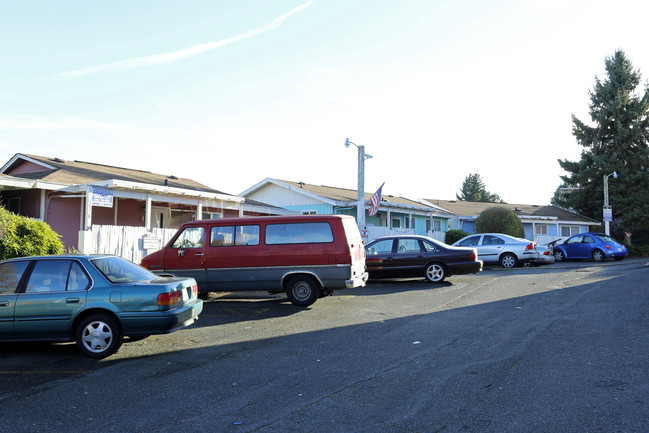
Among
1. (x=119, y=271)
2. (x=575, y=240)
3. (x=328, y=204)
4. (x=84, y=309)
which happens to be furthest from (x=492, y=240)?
(x=84, y=309)

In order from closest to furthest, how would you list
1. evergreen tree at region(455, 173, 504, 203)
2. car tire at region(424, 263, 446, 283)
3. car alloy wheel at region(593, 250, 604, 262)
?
1. car tire at region(424, 263, 446, 283)
2. car alloy wheel at region(593, 250, 604, 262)
3. evergreen tree at region(455, 173, 504, 203)

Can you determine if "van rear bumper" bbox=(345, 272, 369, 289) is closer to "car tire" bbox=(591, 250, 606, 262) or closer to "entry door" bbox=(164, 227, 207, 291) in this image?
"entry door" bbox=(164, 227, 207, 291)

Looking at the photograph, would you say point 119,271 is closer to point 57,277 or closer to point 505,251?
point 57,277

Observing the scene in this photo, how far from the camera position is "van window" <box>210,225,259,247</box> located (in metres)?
11.4

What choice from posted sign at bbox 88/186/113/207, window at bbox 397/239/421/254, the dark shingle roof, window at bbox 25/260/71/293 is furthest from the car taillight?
the dark shingle roof

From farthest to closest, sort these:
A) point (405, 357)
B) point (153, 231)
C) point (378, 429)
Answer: point (153, 231) → point (405, 357) → point (378, 429)

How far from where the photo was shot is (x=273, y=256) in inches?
441

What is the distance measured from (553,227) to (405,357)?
129 feet

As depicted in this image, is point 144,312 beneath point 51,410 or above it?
above

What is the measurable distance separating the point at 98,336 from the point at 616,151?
41494mm

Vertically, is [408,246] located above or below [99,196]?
below

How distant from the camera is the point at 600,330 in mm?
8086

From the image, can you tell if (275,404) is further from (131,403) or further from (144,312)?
(144,312)

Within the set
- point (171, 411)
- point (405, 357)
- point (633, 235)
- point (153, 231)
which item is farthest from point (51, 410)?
point (633, 235)
